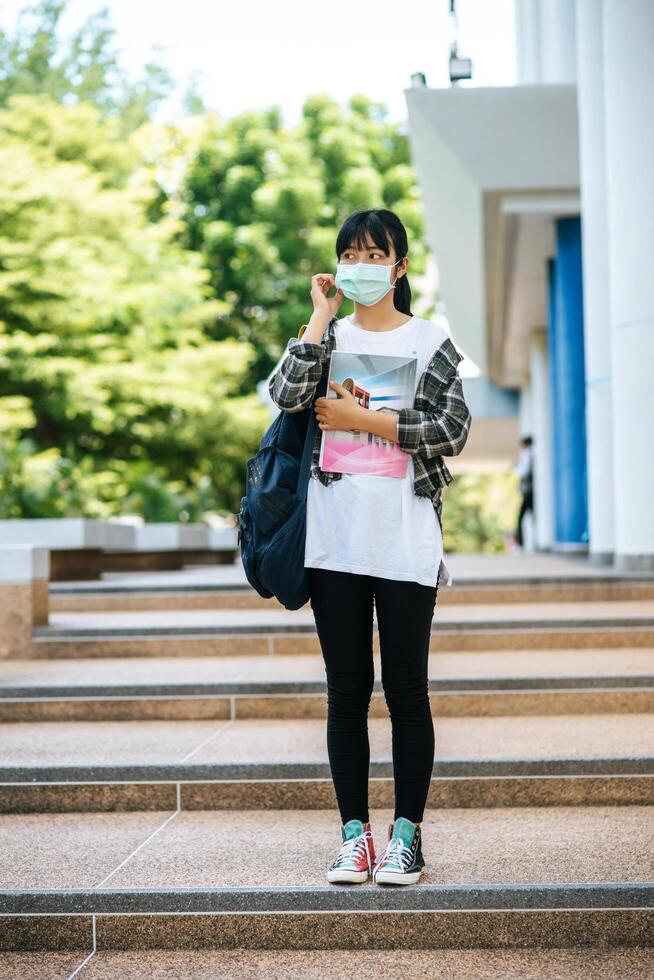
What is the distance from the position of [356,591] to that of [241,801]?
1555mm

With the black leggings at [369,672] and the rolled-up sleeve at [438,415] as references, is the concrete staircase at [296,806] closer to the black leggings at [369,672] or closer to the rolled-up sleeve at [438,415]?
the black leggings at [369,672]

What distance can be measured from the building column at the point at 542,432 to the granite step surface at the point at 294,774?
55.7 feet

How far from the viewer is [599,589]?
8320 millimetres

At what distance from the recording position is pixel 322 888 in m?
3.41

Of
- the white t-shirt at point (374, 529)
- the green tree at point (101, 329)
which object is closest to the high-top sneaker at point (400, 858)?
the white t-shirt at point (374, 529)

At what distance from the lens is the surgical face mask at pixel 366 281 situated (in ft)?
10.8

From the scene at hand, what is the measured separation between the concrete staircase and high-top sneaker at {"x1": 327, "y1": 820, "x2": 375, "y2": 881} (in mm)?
59

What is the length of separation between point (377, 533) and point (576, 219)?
1186cm

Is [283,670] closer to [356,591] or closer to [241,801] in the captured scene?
[241,801]

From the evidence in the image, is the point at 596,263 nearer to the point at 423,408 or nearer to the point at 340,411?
the point at 423,408

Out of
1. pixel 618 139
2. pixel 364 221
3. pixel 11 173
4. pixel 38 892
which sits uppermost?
pixel 11 173

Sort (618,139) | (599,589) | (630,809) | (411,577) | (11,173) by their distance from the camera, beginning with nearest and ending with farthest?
(411,577) < (630,809) < (599,589) < (618,139) < (11,173)

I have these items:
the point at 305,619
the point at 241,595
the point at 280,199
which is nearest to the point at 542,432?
the point at 280,199

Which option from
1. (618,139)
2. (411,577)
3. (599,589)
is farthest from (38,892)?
(618,139)
